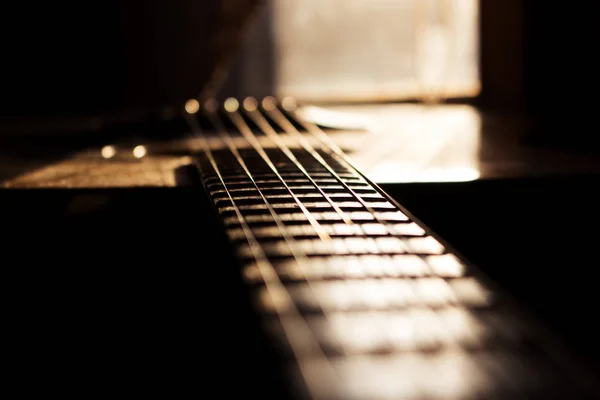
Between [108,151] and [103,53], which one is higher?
[103,53]

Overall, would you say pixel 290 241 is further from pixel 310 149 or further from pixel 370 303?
pixel 310 149

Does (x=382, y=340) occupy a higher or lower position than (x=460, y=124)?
higher

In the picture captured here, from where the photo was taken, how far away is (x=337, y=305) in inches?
18.1

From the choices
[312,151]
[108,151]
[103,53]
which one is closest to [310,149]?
[312,151]

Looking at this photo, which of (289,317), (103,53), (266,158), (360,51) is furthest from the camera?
(360,51)

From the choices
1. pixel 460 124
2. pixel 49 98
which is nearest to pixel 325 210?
pixel 460 124

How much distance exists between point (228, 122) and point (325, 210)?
665mm

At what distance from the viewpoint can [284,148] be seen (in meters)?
1.05

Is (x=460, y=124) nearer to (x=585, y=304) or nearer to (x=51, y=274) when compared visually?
(x=585, y=304)

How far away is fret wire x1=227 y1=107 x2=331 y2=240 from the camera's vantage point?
61 centimetres

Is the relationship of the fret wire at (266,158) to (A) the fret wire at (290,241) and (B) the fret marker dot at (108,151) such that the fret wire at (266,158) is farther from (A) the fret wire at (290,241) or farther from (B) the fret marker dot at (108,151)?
(B) the fret marker dot at (108,151)

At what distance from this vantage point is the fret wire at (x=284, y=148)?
665 mm

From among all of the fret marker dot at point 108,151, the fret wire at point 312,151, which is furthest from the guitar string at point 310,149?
the fret marker dot at point 108,151

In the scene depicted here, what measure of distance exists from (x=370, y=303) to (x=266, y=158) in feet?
1.64
